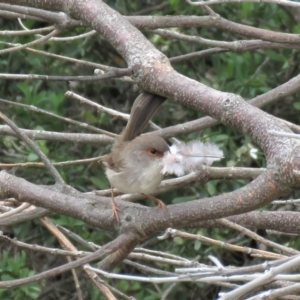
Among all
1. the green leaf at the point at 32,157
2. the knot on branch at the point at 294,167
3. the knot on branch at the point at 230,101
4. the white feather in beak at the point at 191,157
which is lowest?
the green leaf at the point at 32,157

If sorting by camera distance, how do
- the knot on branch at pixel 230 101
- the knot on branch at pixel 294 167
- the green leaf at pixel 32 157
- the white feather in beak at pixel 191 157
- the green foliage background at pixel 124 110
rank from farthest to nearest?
the green foliage background at pixel 124 110
the green leaf at pixel 32 157
the white feather in beak at pixel 191 157
the knot on branch at pixel 230 101
the knot on branch at pixel 294 167

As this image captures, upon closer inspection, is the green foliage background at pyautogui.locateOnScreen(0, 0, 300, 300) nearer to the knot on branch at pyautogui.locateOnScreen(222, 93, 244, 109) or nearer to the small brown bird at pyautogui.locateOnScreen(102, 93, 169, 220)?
the small brown bird at pyautogui.locateOnScreen(102, 93, 169, 220)

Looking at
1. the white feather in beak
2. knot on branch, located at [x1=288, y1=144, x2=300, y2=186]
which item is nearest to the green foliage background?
the white feather in beak

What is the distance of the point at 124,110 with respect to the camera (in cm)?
560

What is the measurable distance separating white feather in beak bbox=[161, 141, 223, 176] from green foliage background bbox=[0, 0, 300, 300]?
1.76 meters

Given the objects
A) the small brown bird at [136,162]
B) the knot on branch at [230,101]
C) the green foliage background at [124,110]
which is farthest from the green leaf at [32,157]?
the knot on branch at [230,101]

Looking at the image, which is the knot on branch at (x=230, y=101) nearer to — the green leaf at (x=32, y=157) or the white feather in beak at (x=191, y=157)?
the white feather in beak at (x=191, y=157)

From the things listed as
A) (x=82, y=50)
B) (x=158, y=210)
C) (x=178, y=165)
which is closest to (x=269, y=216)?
(x=178, y=165)

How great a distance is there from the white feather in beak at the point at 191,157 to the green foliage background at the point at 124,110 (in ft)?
5.78

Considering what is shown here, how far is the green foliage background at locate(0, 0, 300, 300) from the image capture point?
184 inches

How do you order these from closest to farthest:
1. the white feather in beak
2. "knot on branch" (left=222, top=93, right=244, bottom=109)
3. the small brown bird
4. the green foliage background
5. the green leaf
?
"knot on branch" (left=222, top=93, right=244, bottom=109), the white feather in beak, the small brown bird, the green leaf, the green foliage background

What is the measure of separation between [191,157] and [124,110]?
10.3 feet

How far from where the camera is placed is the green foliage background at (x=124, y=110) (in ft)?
15.3

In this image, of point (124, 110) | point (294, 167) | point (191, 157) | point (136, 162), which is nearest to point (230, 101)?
point (294, 167)
